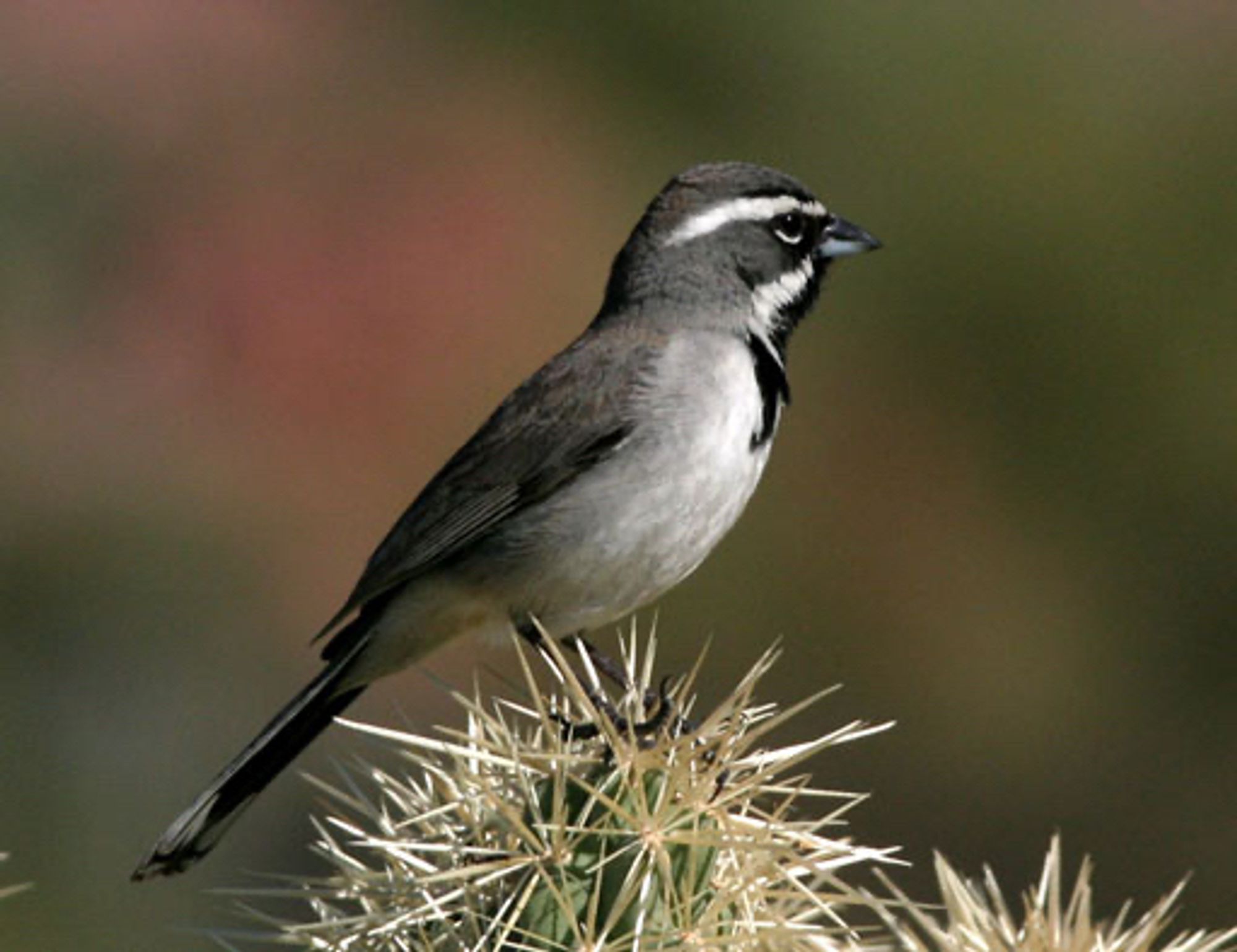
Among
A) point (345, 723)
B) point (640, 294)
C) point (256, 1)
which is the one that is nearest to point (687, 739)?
point (345, 723)

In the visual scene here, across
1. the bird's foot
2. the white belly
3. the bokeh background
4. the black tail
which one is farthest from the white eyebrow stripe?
the bokeh background

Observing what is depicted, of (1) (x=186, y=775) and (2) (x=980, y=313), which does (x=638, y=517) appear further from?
(2) (x=980, y=313)

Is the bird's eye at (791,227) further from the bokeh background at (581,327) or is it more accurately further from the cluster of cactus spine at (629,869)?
the bokeh background at (581,327)

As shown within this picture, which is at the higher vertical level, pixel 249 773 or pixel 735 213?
pixel 735 213

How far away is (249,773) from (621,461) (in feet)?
3.31

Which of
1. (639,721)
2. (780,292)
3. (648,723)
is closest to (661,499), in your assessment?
(780,292)

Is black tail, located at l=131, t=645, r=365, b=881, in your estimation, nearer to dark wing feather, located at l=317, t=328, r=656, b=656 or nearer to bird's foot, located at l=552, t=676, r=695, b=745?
dark wing feather, located at l=317, t=328, r=656, b=656

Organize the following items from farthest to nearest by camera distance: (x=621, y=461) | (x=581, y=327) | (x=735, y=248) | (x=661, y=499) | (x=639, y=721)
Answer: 1. (x=581, y=327)
2. (x=735, y=248)
3. (x=621, y=461)
4. (x=661, y=499)
5. (x=639, y=721)

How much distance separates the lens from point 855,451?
428 inches

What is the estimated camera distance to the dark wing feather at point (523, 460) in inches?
190

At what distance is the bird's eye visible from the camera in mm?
5152

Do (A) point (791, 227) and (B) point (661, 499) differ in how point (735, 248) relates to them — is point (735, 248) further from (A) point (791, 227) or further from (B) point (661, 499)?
(B) point (661, 499)

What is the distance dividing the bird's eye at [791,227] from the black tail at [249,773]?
1.35m

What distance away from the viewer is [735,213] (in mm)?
5137
